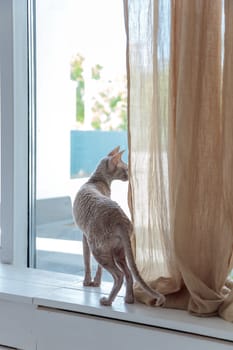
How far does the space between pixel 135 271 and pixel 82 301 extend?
0.55 feet

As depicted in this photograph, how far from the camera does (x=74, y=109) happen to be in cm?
155

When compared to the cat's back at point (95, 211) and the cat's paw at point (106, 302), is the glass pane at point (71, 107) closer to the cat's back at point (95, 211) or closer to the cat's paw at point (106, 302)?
the cat's back at point (95, 211)

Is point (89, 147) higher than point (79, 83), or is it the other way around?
point (79, 83)

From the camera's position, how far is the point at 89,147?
4.96 feet

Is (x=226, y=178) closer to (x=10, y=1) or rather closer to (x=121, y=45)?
(x=121, y=45)

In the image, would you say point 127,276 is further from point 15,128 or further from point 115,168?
point 15,128

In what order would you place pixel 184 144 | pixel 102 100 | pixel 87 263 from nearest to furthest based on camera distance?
pixel 184 144, pixel 87 263, pixel 102 100

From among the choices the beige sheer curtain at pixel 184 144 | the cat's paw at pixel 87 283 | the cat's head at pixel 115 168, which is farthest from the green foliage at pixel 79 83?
the cat's paw at pixel 87 283

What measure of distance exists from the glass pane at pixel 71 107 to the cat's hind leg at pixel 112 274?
262mm

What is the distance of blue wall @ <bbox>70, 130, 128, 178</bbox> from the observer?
1.45 m

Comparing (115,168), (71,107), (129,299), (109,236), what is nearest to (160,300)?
(129,299)

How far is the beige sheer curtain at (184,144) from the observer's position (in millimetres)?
1056

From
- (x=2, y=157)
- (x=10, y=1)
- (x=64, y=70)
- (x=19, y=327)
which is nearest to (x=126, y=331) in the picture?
(x=19, y=327)

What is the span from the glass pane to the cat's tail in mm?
259
